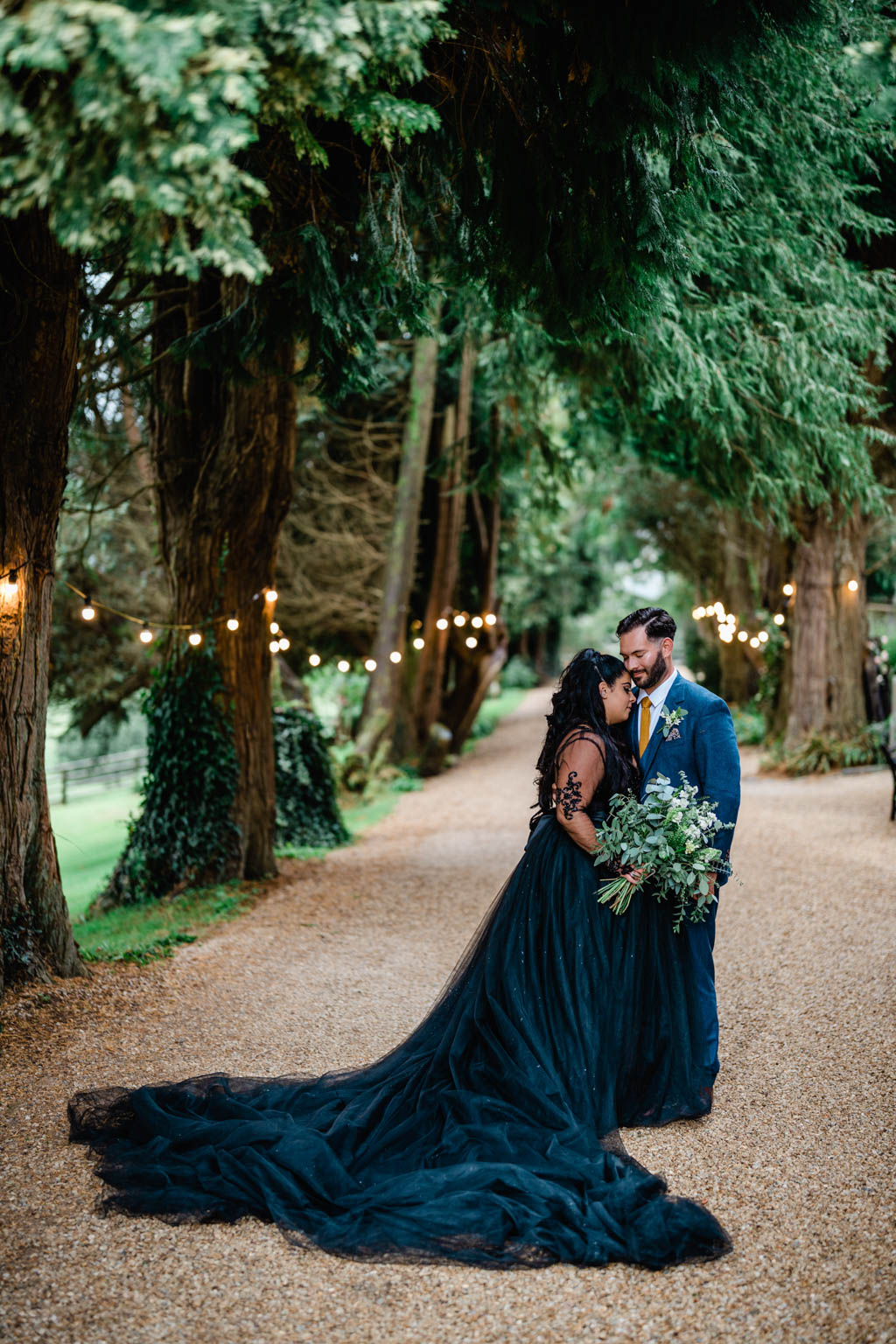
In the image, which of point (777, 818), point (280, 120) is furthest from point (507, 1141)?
point (777, 818)

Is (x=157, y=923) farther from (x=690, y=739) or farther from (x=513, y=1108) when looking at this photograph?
(x=690, y=739)

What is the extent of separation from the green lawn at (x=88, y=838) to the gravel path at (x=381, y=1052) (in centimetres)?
297

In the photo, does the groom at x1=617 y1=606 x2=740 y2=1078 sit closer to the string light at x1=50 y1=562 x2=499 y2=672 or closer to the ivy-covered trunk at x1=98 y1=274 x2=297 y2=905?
the string light at x1=50 y1=562 x2=499 y2=672

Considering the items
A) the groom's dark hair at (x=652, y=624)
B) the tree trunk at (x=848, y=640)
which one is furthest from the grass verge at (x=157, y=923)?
the tree trunk at (x=848, y=640)

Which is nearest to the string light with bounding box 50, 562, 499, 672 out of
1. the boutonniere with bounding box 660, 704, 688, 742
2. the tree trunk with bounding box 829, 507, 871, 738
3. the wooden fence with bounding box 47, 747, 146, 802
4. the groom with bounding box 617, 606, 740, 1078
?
the groom with bounding box 617, 606, 740, 1078

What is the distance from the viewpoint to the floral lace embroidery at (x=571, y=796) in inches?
154

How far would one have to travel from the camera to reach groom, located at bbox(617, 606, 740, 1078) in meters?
4.02

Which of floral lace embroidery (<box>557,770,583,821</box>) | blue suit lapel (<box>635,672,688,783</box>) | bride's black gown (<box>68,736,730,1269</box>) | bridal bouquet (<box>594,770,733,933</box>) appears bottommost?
bride's black gown (<box>68,736,730,1269</box>)

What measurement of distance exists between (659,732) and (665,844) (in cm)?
60

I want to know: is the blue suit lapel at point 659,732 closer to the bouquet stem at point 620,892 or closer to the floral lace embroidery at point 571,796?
the floral lace embroidery at point 571,796

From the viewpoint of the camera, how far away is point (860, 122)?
25.5 feet

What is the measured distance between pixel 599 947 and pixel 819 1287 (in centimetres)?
139

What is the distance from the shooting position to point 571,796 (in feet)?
12.9

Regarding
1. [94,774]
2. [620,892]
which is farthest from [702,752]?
[94,774]
